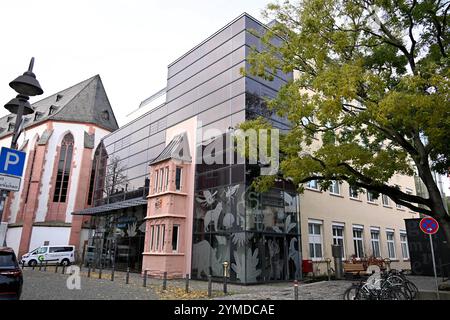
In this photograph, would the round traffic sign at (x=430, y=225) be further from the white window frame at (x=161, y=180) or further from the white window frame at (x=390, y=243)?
the white window frame at (x=390, y=243)

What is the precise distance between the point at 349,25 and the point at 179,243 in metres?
14.2

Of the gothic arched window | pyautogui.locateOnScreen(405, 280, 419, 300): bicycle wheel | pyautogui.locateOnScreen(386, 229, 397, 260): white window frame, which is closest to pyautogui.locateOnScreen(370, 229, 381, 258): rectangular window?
pyautogui.locateOnScreen(386, 229, 397, 260): white window frame

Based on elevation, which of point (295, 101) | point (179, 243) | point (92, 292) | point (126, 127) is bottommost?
point (92, 292)

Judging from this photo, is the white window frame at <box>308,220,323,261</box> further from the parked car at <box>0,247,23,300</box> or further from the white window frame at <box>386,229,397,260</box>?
the parked car at <box>0,247,23,300</box>

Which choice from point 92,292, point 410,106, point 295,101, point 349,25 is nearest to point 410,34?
point 349,25

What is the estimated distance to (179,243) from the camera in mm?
20172

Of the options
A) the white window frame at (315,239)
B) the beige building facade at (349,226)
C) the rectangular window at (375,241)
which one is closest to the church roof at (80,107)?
the beige building facade at (349,226)

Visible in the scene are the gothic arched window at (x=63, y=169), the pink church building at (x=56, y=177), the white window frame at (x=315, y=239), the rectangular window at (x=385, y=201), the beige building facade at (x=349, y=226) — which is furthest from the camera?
the gothic arched window at (x=63, y=169)

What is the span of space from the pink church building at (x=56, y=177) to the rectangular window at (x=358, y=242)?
27.4 metres

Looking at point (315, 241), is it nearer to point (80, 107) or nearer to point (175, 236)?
point (175, 236)

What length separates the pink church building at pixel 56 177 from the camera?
37.2m

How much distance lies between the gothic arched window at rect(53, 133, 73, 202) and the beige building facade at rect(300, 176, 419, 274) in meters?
29.3

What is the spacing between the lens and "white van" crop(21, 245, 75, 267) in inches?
1211

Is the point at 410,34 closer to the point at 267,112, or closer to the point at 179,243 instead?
the point at 267,112
